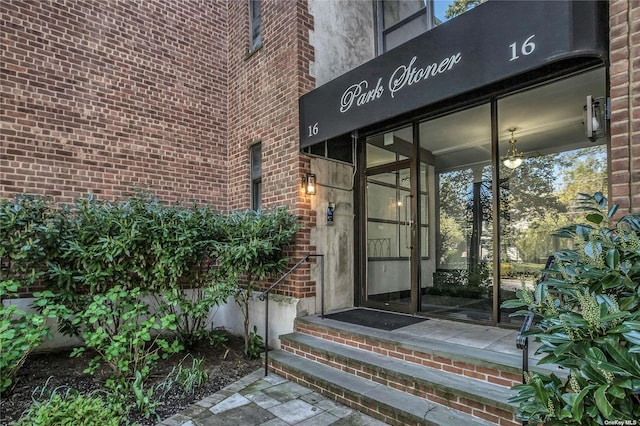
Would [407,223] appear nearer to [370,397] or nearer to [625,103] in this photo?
[370,397]

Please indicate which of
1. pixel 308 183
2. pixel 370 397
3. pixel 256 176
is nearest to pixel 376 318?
pixel 370 397

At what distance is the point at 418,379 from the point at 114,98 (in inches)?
209

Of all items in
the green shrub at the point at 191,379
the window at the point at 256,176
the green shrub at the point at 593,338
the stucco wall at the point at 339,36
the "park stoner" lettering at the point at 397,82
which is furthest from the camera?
the window at the point at 256,176

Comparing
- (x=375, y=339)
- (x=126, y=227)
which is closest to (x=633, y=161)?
(x=375, y=339)

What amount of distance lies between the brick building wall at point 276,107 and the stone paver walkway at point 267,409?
1.33 metres

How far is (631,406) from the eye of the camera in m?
1.22

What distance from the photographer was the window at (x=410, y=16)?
190 inches

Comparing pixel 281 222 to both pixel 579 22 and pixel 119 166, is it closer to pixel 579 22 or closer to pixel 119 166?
pixel 119 166

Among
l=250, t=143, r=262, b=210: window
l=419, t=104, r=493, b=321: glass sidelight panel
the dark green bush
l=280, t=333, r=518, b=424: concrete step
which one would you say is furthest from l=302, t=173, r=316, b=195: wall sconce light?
the dark green bush

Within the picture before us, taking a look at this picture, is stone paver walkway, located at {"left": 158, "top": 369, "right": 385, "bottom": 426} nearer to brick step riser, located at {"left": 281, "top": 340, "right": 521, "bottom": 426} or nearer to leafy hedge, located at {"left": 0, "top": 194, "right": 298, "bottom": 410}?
brick step riser, located at {"left": 281, "top": 340, "right": 521, "bottom": 426}

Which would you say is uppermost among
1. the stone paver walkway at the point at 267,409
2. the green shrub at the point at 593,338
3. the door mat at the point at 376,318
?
the green shrub at the point at 593,338

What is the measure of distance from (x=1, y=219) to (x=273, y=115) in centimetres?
334

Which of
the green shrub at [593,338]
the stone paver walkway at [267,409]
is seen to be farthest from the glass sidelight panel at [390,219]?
the green shrub at [593,338]

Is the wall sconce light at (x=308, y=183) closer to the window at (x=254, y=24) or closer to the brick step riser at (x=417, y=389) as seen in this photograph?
the brick step riser at (x=417, y=389)
